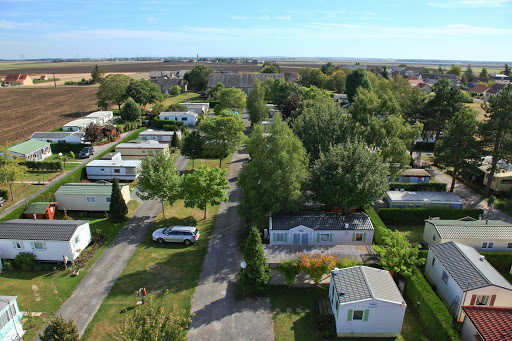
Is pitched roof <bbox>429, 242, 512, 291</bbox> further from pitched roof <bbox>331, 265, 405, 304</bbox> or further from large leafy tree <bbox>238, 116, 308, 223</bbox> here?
large leafy tree <bbox>238, 116, 308, 223</bbox>

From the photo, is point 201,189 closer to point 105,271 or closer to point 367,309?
point 105,271

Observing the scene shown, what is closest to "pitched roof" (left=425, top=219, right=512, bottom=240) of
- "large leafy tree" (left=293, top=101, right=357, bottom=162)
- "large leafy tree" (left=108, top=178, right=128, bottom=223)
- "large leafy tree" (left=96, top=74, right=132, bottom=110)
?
"large leafy tree" (left=293, top=101, right=357, bottom=162)

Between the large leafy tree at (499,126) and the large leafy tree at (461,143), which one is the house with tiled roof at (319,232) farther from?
the large leafy tree at (499,126)

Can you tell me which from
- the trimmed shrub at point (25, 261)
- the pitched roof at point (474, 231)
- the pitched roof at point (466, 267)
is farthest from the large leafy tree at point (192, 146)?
the pitched roof at point (466, 267)

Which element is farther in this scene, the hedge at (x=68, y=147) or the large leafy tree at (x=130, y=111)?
the large leafy tree at (x=130, y=111)

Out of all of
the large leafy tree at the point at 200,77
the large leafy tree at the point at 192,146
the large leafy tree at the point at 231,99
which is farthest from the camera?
the large leafy tree at the point at 200,77
